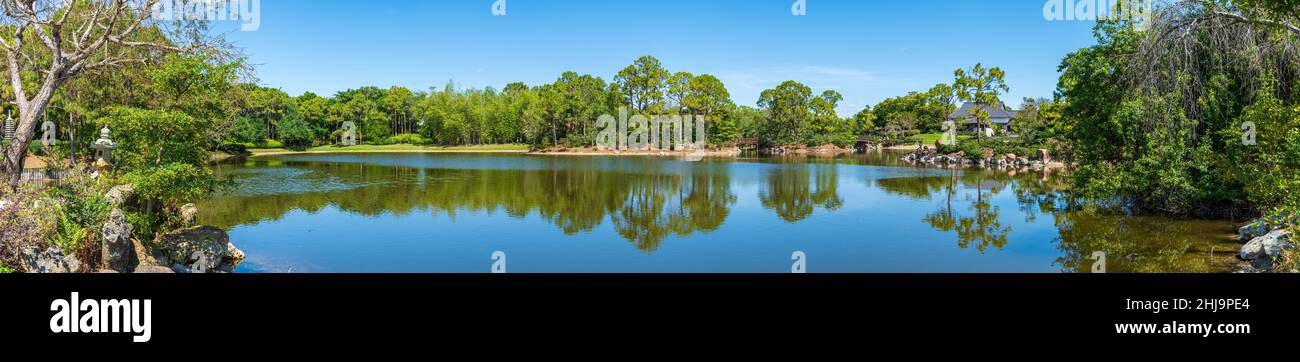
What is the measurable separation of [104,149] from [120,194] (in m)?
2.15

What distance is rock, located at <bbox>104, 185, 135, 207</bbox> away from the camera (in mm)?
11469

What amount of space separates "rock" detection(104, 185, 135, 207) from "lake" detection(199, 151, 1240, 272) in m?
2.19

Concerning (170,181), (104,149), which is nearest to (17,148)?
(104,149)

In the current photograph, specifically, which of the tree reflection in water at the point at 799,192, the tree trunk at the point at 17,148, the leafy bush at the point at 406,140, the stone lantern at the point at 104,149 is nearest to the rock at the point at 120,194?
the stone lantern at the point at 104,149

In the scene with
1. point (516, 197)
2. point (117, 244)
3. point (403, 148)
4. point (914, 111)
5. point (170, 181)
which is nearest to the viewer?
point (117, 244)

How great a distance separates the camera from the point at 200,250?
40.9 ft

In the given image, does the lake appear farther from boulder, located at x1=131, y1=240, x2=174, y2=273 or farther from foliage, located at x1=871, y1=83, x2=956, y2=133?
foliage, located at x1=871, y1=83, x2=956, y2=133

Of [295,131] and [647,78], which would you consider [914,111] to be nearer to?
[647,78]

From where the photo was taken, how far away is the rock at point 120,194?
11469mm

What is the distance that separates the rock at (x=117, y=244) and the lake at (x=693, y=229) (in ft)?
8.79

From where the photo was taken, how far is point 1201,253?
1348 cm

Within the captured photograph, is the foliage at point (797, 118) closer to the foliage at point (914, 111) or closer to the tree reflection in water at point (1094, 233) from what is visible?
the foliage at point (914, 111)

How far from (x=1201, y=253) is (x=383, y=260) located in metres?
15.4
